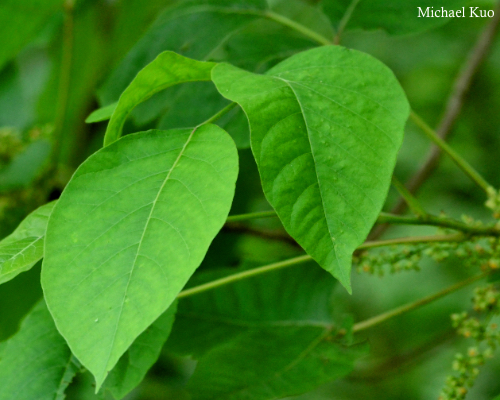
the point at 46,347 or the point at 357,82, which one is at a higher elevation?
the point at 357,82

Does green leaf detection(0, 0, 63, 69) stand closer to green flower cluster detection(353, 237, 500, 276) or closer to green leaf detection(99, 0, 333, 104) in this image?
green leaf detection(99, 0, 333, 104)

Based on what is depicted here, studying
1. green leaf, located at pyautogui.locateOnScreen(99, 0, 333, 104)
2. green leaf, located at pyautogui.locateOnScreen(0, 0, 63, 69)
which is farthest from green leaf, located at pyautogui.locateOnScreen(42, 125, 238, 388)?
green leaf, located at pyautogui.locateOnScreen(0, 0, 63, 69)

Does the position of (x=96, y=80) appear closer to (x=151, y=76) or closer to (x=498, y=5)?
(x=498, y=5)

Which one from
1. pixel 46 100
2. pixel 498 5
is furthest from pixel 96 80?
pixel 498 5

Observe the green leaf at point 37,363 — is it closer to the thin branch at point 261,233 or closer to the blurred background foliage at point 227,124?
the blurred background foliage at point 227,124

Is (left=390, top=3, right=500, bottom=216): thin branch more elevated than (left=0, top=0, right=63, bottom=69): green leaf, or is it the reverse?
(left=0, top=0, right=63, bottom=69): green leaf

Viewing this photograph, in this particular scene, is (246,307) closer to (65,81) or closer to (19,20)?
(65,81)

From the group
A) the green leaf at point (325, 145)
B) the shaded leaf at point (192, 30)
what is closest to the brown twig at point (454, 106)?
the shaded leaf at point (192, 30)
